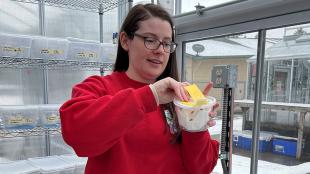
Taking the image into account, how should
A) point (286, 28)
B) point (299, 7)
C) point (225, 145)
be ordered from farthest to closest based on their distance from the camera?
1. point (286, 28)
2. point (299, 7)
3. point (225, 145)

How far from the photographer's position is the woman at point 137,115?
611 mm

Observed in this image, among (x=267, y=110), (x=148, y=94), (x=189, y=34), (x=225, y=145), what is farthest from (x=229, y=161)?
(x=189, y=34)

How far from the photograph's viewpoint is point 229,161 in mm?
950

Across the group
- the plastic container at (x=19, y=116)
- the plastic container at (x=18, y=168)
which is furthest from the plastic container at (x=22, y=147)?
the plastic container at (x=19, y=116)

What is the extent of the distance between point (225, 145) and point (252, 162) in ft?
2.41

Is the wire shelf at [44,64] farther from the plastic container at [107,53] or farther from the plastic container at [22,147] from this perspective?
the plastic container at [22,147]

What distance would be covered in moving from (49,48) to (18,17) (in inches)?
17.0

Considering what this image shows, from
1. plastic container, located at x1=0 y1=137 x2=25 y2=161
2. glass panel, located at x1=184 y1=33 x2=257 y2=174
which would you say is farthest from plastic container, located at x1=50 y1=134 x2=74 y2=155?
glass panel, located at x1=184 y1=33 x2=257 y2=174

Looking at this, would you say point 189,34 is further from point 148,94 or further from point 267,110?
point 148,94

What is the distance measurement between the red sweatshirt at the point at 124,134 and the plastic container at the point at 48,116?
1074 mm

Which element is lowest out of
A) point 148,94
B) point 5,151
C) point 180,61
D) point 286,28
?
point 5,151

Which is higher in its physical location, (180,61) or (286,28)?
(286,28)

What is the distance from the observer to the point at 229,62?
1.70 meters

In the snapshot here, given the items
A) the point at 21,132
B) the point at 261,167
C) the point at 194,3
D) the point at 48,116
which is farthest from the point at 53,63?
the point at 261,167
